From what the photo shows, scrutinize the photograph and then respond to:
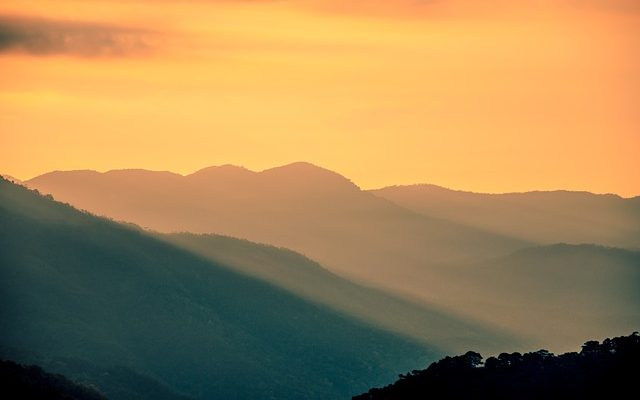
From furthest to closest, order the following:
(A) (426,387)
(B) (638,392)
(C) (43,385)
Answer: (C) (43,385) → (A) (426,387) → (B) (638,392)

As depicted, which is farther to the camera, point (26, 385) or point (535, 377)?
point (26, 385)

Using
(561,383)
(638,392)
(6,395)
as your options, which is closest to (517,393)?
(561,383)

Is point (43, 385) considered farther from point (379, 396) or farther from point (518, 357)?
point (518, 357)

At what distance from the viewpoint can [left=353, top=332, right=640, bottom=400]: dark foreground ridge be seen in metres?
150

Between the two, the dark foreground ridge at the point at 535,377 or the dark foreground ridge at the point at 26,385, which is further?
the dark foreground ridge at the point at 26,385

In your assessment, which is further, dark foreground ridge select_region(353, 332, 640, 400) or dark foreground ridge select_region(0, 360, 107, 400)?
dark foreground ridge select_region(0, 360, 107, 400)

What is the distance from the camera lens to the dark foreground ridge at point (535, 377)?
14975 cm

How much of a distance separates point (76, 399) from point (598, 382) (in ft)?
232

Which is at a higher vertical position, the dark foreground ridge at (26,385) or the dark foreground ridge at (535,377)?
the dark foreground ridge at (535,377)

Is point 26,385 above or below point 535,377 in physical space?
below

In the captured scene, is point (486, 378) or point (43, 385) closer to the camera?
point (486, 378)

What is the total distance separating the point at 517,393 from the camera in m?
155

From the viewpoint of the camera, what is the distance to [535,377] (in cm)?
15738

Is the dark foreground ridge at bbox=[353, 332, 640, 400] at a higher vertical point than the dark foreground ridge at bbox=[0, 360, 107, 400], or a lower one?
higher
